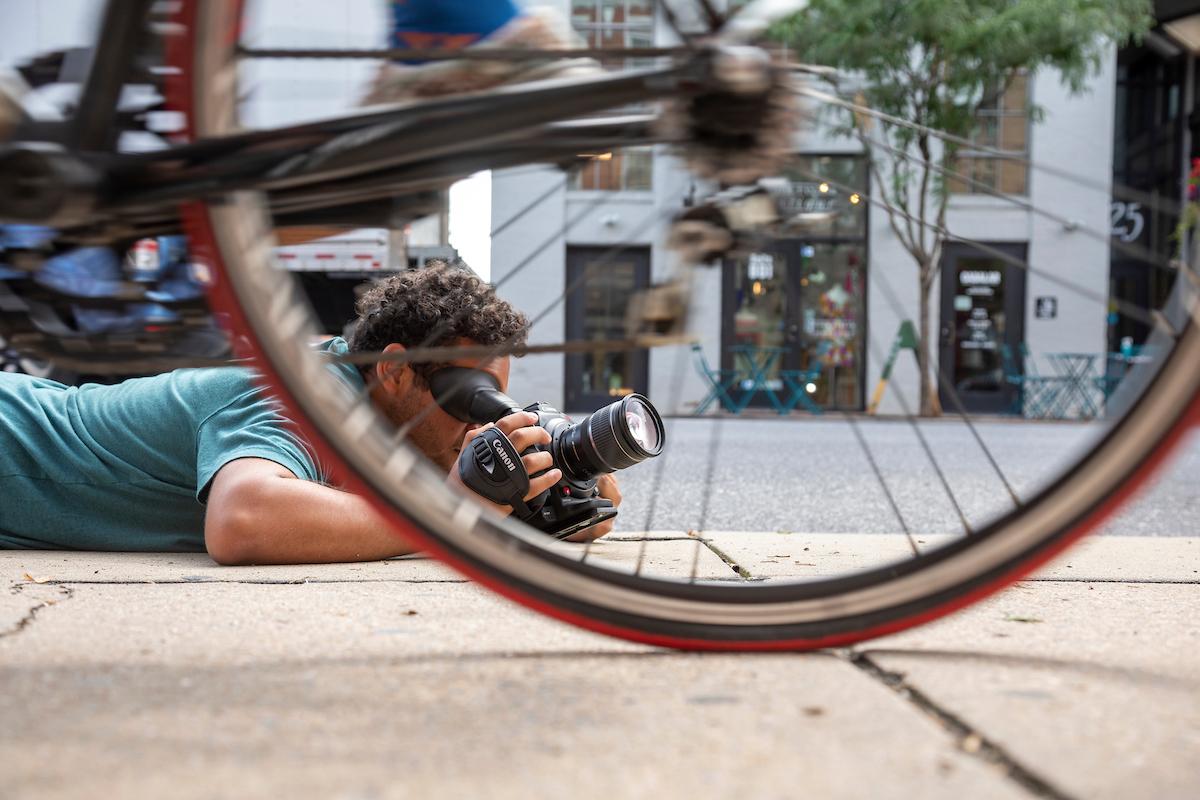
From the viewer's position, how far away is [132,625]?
54.5 inches

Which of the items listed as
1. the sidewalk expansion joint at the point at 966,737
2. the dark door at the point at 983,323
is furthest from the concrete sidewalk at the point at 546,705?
the dark door at the point at 983,323

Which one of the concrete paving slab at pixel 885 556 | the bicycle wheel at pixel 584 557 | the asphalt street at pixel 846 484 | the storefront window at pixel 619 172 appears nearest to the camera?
the bicycle wheel at pixel 584 557

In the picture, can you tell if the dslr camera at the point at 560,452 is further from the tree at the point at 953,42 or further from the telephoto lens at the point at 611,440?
the tree at the point at 953,42

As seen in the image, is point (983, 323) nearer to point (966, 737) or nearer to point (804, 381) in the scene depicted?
point (804, 381)

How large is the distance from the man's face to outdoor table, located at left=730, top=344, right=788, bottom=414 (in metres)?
10.4

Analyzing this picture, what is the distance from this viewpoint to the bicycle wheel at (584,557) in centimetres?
106

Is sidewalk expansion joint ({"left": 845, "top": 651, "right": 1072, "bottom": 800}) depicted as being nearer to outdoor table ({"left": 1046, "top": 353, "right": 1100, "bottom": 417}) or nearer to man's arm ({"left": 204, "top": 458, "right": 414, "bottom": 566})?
man's arm ({"left": 204, "top": 458, "right": 414, "bottom": 566})

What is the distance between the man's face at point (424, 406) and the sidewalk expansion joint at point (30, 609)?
47cm

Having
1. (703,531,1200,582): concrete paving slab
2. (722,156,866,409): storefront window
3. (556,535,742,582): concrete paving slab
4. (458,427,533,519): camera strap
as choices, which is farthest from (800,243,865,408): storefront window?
(458,427,533,519): camera strap

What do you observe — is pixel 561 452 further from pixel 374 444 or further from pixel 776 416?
pixel 776 416

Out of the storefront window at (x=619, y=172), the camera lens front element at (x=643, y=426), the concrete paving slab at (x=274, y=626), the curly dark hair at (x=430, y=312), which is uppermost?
the storefront window at (x=619, y=172)

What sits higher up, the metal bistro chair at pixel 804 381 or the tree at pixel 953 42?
the tree at pixel 953 42

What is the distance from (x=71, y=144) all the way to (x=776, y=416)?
35.8ft

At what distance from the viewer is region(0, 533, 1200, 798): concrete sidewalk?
0.85 metres
